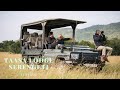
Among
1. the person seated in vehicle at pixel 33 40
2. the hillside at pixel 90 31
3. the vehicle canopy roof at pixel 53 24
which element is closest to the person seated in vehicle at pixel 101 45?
the hillside at pixel 90 31

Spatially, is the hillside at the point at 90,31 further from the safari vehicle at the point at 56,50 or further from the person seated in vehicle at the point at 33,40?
the person seated in vehicle at the point at 33,40

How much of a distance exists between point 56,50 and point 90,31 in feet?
4.05

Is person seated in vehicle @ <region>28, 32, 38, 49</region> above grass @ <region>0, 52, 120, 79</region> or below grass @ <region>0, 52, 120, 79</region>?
above

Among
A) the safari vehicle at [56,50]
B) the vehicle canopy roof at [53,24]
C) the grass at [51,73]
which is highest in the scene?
the vehicle canopy roof at [53,24]

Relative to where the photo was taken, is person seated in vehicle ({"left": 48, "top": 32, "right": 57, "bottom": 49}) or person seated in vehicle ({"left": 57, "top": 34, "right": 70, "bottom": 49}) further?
person seated in vehicle ({"left": 48, "top": 32, "right": 57, "bottom": 49})

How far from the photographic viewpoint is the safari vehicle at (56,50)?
1577 cm

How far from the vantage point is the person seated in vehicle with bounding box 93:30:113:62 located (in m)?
16.1

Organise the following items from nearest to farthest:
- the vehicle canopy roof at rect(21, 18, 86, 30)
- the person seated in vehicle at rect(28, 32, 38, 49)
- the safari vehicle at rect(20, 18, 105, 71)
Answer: the safari vehicle at rect(20, 18, 105, 71) → the vehicle canopy roof at rect(21, 18, 86, 30) → the person seated in vehicle at rect(28, 32, 38, 49)

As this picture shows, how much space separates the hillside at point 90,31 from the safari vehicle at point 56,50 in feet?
0.59

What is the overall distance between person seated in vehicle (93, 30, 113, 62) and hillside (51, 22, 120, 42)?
0.50ft

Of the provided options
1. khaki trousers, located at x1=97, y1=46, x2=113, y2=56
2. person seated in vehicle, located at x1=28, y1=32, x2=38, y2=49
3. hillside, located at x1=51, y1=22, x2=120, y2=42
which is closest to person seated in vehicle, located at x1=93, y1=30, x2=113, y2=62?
khaki trousers, located at x1=97, y1=46, x2=113, y2=56

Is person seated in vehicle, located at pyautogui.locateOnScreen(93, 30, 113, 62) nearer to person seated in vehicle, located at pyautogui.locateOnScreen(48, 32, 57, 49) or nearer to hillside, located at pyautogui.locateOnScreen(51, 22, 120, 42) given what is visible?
hillside, located at pyautogui.locateOnScreen(51, 22, 120, 42)

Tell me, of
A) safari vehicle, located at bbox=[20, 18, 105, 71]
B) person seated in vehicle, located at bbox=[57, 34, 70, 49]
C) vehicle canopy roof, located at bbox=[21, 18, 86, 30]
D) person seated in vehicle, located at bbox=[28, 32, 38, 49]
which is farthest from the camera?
person seated in vehicle, located at bbox=[28, 32, 38, 49]
